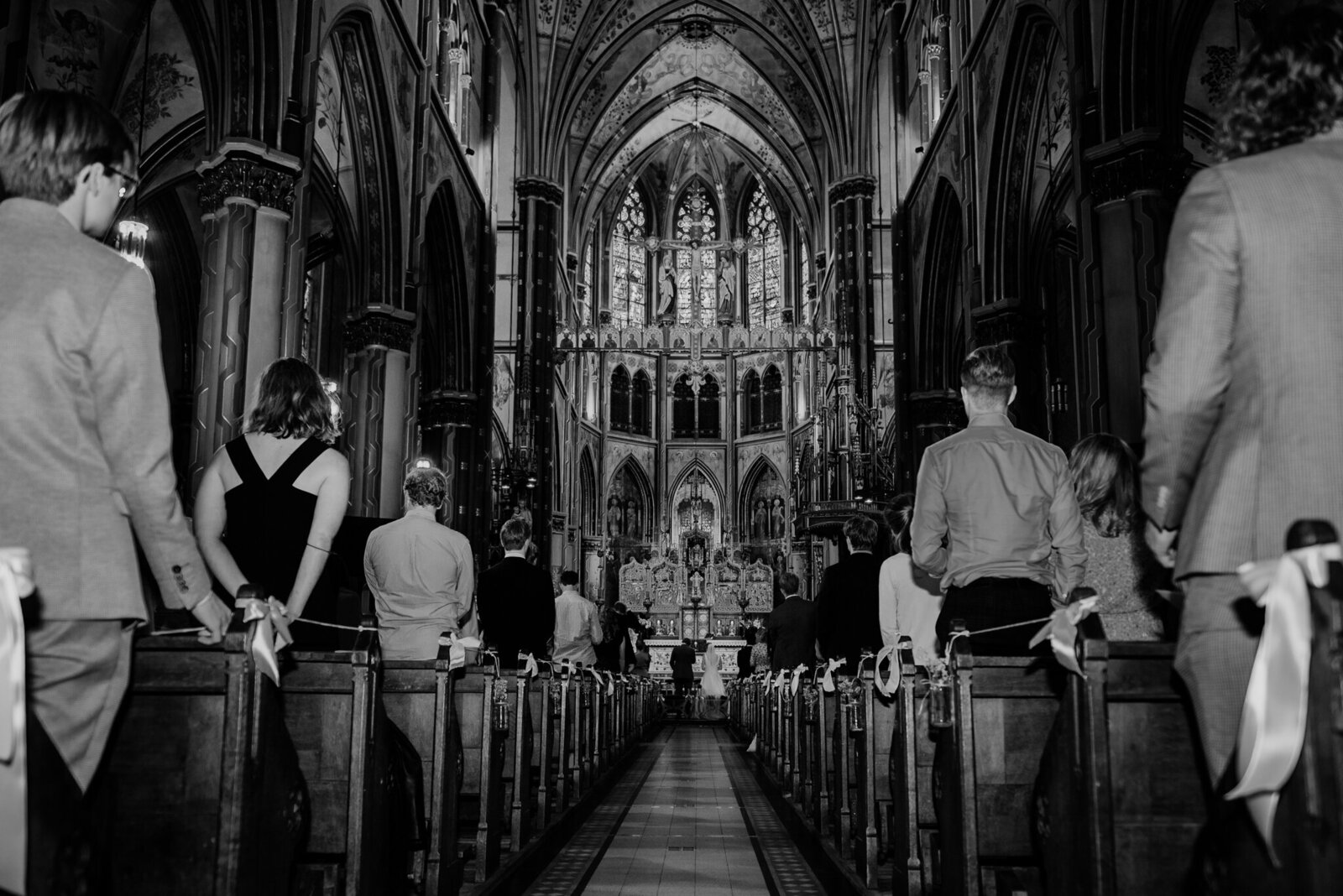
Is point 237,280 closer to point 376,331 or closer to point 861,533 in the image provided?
point 376,331

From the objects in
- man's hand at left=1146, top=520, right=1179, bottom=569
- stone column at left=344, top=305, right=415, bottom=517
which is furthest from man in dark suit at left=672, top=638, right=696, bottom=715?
man's hand at left=1146, top=520, right=1179, bottom=569

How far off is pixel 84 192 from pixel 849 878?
421 centimetres

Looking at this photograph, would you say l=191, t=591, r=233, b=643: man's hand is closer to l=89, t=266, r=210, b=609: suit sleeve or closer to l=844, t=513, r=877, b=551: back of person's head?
l=89, t=266, r=210, b=609: suit sleeve

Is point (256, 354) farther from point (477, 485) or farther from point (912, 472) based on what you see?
point (912, 472)

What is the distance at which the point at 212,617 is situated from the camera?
2578 millimetres

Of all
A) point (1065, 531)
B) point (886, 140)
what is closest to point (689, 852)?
point (1065, 531)

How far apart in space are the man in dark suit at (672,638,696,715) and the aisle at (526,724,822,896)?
13.1 meters

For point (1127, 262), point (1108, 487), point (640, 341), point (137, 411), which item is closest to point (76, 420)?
point (137, 411)

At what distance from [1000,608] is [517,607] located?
365 cm

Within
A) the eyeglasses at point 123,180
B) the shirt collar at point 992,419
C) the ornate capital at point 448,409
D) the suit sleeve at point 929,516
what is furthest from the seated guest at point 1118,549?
the ornate capital at point 448,409

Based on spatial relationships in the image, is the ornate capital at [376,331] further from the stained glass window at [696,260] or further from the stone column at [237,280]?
the stained glass window at [696,260]

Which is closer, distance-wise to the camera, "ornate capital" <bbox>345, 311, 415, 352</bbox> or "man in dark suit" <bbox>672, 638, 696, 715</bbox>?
"ornate capital" <bbox>345, 311, 415, 352</bbox>

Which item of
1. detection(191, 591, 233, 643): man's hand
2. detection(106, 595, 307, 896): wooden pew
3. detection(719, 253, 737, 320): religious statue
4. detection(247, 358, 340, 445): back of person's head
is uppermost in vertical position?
detection(719, 253, 737, 320): religious statue

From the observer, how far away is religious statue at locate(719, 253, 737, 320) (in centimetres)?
3947
